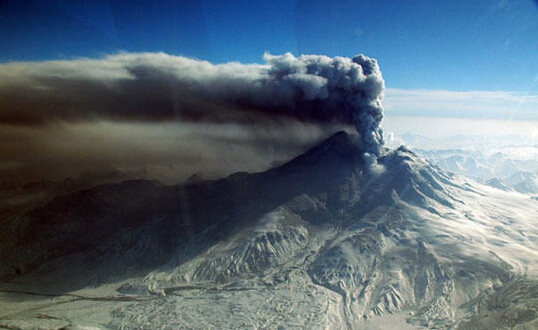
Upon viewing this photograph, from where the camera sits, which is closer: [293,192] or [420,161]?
[293,192]

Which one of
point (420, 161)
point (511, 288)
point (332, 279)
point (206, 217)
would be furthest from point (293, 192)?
point (511, 288)

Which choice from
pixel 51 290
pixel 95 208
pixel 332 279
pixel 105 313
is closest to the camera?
pixel 105 313

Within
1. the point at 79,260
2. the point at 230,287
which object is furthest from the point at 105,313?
the point at 79,260

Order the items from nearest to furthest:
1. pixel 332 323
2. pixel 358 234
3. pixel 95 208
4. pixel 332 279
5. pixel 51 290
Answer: pixel 332 323 → pixel 332 279 → pixel 51 290 → pixel 358 234 → pixel 95 208

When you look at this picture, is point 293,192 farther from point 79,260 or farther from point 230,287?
point 79,260

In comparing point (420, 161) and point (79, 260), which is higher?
point (420, 161)

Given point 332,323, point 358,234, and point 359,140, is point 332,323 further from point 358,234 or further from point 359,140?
point 359,140

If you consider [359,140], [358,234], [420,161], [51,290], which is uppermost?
[359,140]
